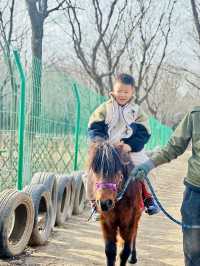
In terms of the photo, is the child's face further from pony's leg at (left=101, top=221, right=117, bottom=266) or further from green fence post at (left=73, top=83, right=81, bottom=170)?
green fence post at (left=73, top=83, right=81, bottom=170)

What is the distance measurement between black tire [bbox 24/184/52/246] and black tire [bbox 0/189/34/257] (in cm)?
19

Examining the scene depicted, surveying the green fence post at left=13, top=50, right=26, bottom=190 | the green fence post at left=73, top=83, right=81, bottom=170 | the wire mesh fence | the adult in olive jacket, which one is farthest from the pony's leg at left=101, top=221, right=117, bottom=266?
the green fence post at left=73, top=83, right=81, bottom=170

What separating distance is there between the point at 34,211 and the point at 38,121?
2.79 m

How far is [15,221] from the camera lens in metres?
5.78

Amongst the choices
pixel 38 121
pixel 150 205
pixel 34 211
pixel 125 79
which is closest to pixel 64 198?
pixel 38 121

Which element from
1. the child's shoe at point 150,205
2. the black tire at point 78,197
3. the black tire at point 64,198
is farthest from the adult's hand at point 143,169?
the black tire at point 78,197

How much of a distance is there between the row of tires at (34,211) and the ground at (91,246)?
0.45ft

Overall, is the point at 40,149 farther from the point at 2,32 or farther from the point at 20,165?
the point at 2,32

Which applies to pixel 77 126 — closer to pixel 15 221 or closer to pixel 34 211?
pixel 34 211

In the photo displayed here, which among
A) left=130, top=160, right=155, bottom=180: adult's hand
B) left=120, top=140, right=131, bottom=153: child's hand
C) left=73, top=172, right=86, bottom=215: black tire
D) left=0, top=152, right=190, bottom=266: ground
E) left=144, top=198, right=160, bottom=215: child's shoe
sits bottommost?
left=0, top=152, right=190, bottom=266: ground

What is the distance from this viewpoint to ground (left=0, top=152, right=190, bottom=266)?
546 centimetres

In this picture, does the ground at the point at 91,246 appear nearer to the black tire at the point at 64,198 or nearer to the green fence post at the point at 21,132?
the black tire at the point at 64,198

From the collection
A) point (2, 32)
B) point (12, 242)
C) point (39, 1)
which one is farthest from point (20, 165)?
point (2, 32)

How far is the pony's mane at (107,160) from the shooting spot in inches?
154
